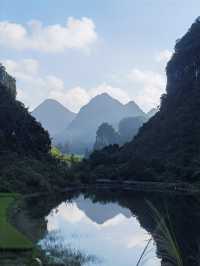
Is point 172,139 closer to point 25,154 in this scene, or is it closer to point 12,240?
point 25,154

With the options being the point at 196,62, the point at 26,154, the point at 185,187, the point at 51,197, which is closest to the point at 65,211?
the point at 51,197

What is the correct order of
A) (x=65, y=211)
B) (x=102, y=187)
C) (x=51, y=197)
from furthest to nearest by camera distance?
(x=102, y=187), (x=51, y=197), (x=65, y=211)

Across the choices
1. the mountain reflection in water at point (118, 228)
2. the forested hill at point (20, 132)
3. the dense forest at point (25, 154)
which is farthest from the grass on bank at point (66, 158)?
the mountain reflection in water at point (118, 228)

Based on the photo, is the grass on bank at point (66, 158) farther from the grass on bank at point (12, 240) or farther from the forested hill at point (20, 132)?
the grass on bank at point (12, 240)

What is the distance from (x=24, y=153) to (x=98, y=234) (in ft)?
161

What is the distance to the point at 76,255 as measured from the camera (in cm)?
1991

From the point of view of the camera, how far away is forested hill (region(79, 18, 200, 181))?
76875 mm

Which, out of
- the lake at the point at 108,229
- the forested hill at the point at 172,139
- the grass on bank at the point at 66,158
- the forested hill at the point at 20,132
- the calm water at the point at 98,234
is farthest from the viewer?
the grass on bank at the point at 66,158

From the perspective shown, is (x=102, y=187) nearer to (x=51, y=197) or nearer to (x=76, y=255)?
(x=51, y=197)

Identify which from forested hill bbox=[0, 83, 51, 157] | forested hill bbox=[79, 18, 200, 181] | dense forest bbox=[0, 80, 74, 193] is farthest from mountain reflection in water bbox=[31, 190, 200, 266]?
forested hill bbox=[0, 83, 51, 157]

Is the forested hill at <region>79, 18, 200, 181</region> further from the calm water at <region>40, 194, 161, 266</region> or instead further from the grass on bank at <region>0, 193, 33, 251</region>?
the grass on bank at <region>0, 193, 33, 251</region>

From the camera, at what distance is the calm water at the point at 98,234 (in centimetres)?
2050

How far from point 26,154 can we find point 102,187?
48.2ft

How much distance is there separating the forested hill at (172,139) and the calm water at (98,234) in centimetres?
2376
